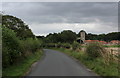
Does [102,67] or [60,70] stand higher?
[102,67]

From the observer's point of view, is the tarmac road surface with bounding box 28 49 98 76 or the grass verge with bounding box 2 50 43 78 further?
the tarmac road surface with bounding box 28 49 98 76

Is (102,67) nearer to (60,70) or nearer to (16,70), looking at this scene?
(60,70)

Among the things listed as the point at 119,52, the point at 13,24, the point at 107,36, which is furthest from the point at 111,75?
the point at 107,36

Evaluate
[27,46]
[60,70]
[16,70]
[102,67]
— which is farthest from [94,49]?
[27,46]

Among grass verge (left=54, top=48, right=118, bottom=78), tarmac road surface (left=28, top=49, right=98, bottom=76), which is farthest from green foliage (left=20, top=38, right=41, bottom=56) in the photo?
grass verge (left=54, top=48, right=118, bottom=78)

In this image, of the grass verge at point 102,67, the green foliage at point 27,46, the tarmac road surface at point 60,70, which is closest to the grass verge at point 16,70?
the tarmac road surface at point 60,70

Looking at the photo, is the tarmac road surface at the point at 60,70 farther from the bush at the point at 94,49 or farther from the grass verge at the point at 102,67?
the bush at the point at 94,49

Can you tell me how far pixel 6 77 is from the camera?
10.8m

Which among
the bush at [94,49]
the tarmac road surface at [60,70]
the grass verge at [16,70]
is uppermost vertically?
the bush at [94,49]

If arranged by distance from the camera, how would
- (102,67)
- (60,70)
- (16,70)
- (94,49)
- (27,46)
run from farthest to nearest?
(27,46) → (94,49) → (60,70) → (102,67) → (16,70)

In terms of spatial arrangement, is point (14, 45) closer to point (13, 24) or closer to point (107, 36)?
point (13, 24)

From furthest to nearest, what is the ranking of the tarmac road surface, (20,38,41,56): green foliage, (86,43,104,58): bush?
(20,38,41,56): green foliage
(86,43,104,58): bush
the tarmac road surface

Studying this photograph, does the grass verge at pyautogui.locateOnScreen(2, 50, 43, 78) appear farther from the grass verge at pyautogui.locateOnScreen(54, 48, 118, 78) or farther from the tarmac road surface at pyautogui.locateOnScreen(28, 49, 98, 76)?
the grass verge at pyautogui.locateOnScreen(54, 48, 118, 78)

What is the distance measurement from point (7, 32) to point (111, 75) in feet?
26.7
